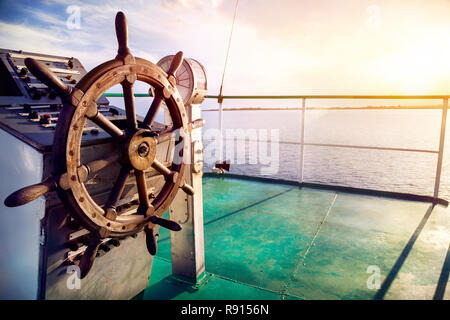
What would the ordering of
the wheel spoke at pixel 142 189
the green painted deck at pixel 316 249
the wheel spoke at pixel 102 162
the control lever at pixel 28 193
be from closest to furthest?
the control lever at pixel 28 193
the wheel spoke at pixel 102 162
the wheel spoke at pixel 142 189
the green painted deck at pixel 316 249

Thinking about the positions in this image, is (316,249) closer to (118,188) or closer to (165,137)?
(165,137)

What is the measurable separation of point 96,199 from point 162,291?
0.86 meters

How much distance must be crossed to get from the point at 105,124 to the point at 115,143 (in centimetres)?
11

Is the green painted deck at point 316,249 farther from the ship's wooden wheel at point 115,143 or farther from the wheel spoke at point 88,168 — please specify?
the wheel spoke at point 88,168

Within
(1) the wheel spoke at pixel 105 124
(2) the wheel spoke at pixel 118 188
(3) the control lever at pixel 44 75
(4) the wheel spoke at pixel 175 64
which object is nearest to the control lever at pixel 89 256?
(2) the wheel spoke at pixel 118 188

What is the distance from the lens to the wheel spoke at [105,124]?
88 cm

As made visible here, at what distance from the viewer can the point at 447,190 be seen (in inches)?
233

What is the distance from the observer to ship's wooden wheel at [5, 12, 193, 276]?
787 millimetres

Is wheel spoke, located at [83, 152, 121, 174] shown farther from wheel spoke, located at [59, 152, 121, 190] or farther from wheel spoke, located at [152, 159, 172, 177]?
wheel spoke, located at [152, 159, 172, 177]

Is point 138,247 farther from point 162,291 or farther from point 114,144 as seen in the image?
point 114,144

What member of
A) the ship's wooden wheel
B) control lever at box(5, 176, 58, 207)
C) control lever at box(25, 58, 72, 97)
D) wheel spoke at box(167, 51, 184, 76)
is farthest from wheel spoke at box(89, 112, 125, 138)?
wheel spoke at box(167, 51, 184, 76)

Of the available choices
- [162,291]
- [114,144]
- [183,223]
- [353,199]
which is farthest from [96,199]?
[353,199]

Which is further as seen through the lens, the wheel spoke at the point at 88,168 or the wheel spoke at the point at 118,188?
the wheel spoke at the point at 118,188

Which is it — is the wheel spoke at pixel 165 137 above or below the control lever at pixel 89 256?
above
